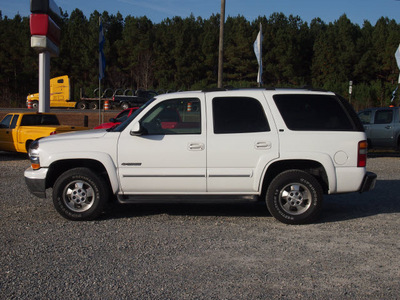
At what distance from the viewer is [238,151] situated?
6633mm

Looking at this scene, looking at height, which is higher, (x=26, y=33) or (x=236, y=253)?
(x=26, y=33)

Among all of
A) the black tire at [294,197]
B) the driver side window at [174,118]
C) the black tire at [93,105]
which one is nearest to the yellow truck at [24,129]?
the driver side window at [174,118]

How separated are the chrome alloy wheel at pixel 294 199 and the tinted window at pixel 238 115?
2.96 ft

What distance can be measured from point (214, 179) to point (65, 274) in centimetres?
260

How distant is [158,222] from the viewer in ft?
22.6

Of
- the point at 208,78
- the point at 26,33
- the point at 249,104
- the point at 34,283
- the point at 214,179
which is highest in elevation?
the point at 26,33

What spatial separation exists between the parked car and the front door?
1106 centimetres

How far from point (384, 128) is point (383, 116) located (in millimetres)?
492

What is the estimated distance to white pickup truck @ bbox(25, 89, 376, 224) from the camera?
6.66 metres

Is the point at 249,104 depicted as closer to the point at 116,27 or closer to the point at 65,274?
the point at 65,274

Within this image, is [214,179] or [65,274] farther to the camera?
[214,179]

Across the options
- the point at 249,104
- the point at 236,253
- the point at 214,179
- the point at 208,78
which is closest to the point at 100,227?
the point at 214,179

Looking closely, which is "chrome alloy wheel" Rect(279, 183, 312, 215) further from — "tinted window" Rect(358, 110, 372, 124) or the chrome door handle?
"tinted window" Rect(358, 110, 372, 124)

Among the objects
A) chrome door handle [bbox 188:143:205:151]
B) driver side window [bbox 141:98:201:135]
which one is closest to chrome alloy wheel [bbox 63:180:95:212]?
driver side window [bbox 141:98:201:135]
